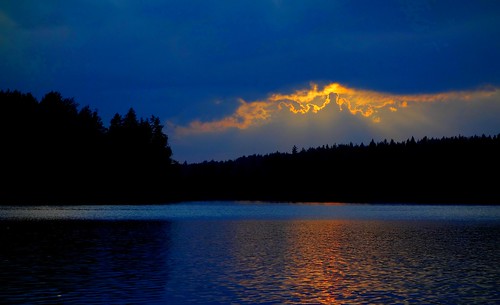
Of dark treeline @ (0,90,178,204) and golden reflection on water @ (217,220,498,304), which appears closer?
golden reflection on water @ (217,220,498,304)

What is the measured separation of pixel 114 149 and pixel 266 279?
15044 centimetres

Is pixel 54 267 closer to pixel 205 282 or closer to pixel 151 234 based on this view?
pixel 205 282

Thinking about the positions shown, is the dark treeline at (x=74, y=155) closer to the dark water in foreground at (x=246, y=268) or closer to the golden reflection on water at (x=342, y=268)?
the dark water in foreground at (x=246, y=268)

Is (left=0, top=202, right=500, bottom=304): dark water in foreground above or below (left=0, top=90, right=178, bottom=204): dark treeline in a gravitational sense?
below

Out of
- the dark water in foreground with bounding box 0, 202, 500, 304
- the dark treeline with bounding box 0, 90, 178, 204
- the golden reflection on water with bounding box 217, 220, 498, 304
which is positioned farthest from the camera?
the dark treeline with bounding box 0, 90, 178, 204

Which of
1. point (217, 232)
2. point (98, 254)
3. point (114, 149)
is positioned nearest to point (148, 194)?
point (114, 149)

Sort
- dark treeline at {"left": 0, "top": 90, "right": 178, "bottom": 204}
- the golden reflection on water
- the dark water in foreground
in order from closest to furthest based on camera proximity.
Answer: the dark water in foreground → the golden reflection on water → dark treeline at {"left": 0, "top": 90, "right": 178, "bottom": 204}

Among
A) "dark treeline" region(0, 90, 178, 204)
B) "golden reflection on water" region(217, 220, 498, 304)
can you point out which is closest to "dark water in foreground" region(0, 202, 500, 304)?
"golden reflection on water" region(217, 220, 498, 304)

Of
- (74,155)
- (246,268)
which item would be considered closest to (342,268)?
(246,268)

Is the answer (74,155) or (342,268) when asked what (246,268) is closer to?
(342,268)

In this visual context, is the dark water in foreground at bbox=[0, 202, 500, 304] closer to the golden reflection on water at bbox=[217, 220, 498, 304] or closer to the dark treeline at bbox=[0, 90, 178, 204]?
the golden reflection on water at bbox=[217, 220, 498, 304]

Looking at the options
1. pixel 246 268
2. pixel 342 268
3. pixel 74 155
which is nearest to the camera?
pixel 246 268

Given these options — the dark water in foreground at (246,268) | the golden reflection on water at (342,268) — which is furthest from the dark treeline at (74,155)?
the golden reflection on water at (342,268)

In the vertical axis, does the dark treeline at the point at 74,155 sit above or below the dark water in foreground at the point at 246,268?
above
